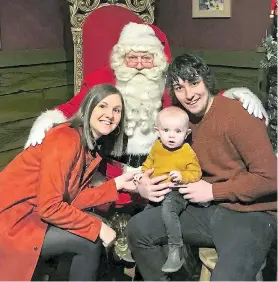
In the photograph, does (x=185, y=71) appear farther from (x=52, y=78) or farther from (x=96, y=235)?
(x=52, y=78)

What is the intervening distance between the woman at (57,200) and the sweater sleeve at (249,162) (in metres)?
0.44

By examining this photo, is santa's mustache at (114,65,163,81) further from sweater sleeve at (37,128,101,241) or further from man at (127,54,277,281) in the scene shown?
sweater sleeve at (37,128,101,241)

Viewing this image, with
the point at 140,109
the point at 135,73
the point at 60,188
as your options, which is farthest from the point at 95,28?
the point at 60,188

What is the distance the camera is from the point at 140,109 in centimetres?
225

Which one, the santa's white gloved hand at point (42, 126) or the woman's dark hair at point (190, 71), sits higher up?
the woman's dark hair at point (190, 71)

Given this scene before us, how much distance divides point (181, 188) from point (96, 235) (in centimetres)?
36

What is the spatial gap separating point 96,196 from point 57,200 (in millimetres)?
251

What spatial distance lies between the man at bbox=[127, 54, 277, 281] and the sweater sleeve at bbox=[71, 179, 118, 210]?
0.40 ft

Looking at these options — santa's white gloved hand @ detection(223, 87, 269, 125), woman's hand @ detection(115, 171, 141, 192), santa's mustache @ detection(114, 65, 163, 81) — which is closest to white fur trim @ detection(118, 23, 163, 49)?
santa's mustache @ detection(114, 65, 163, 81)

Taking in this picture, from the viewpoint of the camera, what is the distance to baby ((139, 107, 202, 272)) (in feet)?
5.72

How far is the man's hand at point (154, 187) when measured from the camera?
1.79 metres

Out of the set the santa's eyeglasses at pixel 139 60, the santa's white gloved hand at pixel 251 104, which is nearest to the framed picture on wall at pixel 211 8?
the santa's eyeglasses at pixel 139 60

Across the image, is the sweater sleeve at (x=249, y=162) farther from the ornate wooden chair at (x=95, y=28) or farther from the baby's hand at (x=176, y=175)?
the ornate wooden chair at (x=95, y=28)

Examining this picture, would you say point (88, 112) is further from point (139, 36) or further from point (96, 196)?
point (139, 36)
